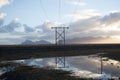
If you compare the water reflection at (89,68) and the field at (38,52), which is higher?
the field at (38,52)

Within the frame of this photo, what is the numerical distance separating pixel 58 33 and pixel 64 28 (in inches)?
513

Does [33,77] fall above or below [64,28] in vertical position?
below

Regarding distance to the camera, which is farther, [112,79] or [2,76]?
[2,76]

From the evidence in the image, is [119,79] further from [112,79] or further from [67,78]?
[67,78]

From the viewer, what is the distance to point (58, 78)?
45656 millimetres

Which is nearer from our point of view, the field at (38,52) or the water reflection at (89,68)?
the water reflection at (89,68)

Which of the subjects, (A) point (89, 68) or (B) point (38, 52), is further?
(B) point (38, 52)

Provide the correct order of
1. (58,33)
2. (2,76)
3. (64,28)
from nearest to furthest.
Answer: (2,76) < (64,28) < (58,33)

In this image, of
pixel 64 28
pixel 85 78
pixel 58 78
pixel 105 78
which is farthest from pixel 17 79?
pixel 64 28

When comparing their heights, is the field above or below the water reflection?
above

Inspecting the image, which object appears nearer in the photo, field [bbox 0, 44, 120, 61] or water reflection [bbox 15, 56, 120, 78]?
water reflection [bbox 15, 56, 120, 78]

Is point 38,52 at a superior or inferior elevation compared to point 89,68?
superior

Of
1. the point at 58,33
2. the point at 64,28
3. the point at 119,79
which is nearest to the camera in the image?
the point at 119,79

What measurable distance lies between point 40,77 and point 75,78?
5657mm
